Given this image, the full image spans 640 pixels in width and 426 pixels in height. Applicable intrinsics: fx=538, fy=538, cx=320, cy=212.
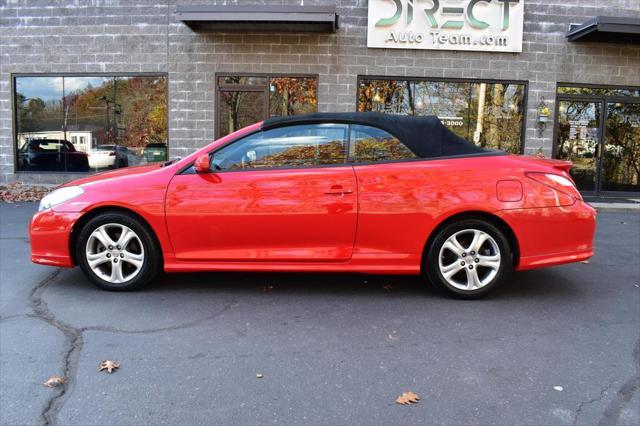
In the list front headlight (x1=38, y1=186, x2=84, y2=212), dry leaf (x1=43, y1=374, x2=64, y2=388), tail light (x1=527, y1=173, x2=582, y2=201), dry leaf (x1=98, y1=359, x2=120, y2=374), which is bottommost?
dry leaf (x1=43, y1=374, x2=64, y2=388)

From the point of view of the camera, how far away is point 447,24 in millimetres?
11500

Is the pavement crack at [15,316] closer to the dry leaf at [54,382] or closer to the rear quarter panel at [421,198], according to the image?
the dry leaf at [54,382]

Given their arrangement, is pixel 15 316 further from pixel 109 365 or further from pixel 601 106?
pixel 601 106

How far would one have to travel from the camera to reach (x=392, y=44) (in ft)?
38.0

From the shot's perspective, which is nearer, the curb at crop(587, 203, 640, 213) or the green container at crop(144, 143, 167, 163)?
the curb at crop(587, 203, 640, 213)

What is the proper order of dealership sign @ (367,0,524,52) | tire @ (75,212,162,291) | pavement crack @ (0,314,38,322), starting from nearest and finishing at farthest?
1. pavement crack @ (0,314,38,322)
2. tire @ (75,212,162,291)
3. dealership sign @ (367,0,524,52)

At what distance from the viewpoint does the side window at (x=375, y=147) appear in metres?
4.69

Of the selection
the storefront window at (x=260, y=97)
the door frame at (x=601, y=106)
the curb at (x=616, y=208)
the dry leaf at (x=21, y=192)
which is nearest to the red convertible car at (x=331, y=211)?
the curb at (x=616, y=208)

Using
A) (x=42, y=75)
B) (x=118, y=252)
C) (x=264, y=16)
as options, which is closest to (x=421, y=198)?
(x=118, y=252)

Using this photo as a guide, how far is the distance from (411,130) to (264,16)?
702cm

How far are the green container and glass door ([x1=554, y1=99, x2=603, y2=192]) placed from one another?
9.03 meters

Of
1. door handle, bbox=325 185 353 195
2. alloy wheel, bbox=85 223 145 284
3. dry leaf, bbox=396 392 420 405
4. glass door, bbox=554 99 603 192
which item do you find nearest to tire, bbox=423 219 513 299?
door handle, bbox=325 185 353 195

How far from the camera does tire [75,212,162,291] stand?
184 inches

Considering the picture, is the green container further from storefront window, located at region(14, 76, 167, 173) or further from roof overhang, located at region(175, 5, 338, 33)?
roof overhang, located at region(175, 5, 338, 33)
